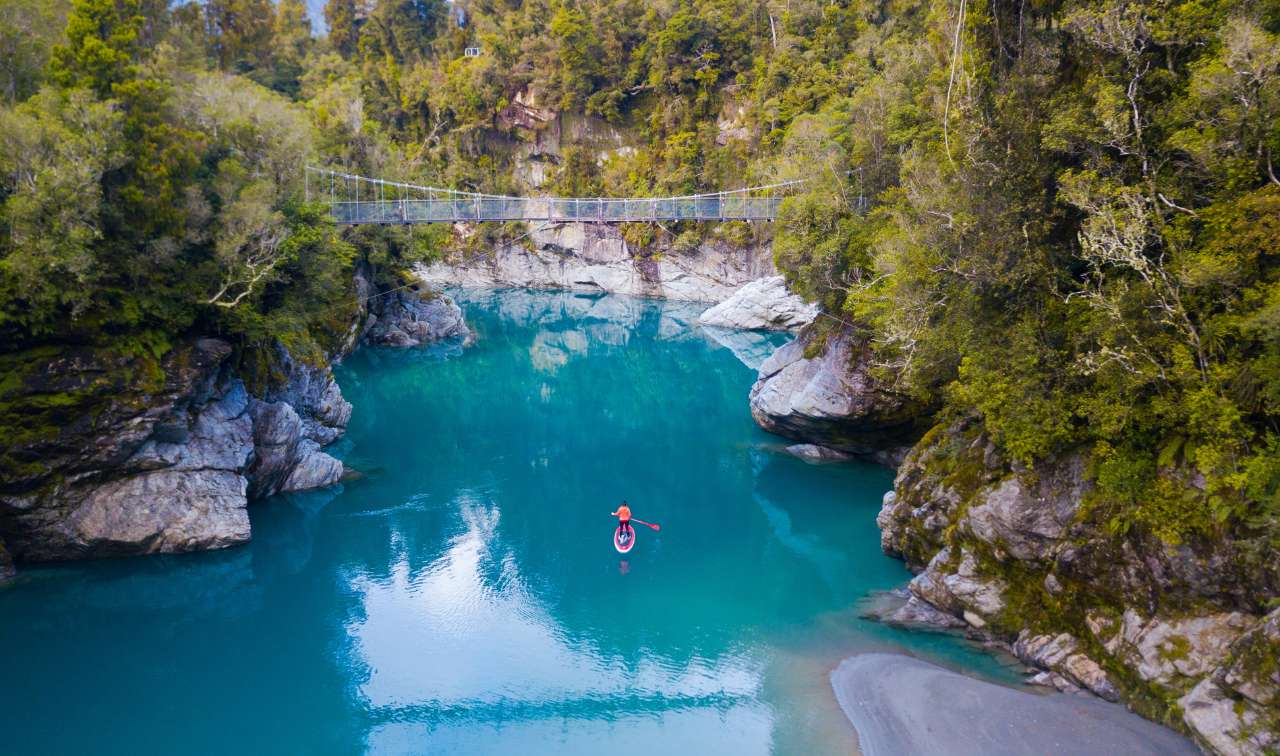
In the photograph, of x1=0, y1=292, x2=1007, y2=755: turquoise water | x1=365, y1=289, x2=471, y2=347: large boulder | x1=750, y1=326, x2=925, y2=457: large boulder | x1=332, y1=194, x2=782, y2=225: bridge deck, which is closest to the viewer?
x1=0, y1=292, x2=1007, y2=755: turquoise water

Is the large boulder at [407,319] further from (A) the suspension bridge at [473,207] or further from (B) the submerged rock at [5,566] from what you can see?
(B) the submerged rock at [5,566]

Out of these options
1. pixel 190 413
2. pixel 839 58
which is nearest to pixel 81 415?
pixel 190 413

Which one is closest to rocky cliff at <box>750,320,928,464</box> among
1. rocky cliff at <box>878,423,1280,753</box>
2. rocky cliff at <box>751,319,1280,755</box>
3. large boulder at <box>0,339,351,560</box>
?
rocky cliff at <box>751,319,1280,755</box>

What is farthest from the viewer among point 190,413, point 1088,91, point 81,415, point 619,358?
point 619,358

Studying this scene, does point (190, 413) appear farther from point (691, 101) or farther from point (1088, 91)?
point (691, 101)

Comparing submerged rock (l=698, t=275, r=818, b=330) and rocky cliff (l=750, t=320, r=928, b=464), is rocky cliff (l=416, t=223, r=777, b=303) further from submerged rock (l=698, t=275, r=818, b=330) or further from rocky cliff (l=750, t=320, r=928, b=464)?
rocky cliff (l=750, t=320, r=928, b=464)
